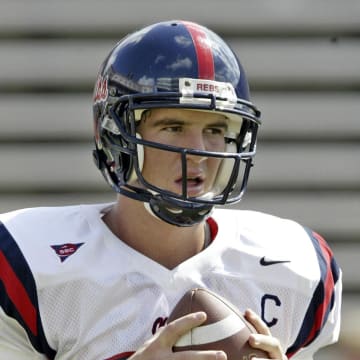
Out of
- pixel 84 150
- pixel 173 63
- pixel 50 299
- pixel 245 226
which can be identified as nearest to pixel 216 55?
pixel 173 63

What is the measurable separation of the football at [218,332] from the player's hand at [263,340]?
0.04 feet

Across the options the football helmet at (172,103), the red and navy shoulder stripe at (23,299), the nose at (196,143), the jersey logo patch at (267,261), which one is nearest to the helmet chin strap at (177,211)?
the football helmet at (172,103)

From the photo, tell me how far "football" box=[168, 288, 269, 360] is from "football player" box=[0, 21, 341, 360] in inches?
2.4

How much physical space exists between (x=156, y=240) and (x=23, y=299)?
35cm

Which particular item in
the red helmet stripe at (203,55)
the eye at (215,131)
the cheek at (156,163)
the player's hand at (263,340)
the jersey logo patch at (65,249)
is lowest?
the player's hand at (263,340)

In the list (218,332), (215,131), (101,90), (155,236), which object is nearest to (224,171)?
(215,131)

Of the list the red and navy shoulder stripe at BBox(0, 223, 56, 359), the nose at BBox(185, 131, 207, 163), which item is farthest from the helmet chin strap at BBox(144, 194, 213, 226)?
the red and navy shoulder stripe at BBox(0, 223, 56, 359)

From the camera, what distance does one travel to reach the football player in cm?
271

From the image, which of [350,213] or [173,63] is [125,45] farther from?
[350,213]

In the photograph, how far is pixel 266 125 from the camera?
479cm

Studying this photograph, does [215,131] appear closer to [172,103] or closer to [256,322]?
[172,103]

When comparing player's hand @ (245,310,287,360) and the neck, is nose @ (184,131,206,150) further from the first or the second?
player's hand @ (245,310,287,360)

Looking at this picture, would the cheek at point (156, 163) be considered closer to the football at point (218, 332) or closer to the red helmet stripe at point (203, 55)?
the red helmet stripe at point (203, 55)

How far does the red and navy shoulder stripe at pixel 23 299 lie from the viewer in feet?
8.91
